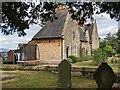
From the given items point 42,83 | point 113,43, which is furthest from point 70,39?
point 42,83

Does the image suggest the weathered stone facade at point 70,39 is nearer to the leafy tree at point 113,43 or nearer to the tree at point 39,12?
the leafy tree at point 113,43

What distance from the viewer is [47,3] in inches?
193

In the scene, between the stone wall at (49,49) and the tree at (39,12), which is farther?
the stone wall at (49,49)

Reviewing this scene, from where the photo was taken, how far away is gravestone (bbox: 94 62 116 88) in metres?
4.52

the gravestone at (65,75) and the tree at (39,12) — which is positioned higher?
the tree at (39,12)

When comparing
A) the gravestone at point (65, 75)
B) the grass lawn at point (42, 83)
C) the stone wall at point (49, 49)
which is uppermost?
the stone wall at point (49, 49)

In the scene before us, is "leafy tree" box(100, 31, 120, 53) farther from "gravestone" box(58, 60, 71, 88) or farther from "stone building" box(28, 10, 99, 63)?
"stone building" box(28, 10, 99, 63)

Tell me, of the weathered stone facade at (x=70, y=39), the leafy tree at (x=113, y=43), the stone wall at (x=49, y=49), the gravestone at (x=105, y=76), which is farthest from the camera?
the weathered stone facade at (x=70, y=39)

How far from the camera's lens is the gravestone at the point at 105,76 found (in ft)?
14.8

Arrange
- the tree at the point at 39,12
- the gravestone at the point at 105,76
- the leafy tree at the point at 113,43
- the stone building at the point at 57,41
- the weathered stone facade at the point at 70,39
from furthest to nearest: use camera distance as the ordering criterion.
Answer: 1. the weathered stone facade at the point at 70,39
2. the stone building at the point at 57,41
3. the leafy tree at the point at 113,43
4. the tree at the point at 39,12
5. the gravestone at the point at 105,76

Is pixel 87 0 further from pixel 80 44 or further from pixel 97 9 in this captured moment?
pixel 80 44

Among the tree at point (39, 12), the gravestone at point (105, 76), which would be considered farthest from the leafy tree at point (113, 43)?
the gravestone at point (105, 76)

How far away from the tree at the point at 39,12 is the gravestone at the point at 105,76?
1133mm

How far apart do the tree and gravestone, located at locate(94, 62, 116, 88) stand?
1.13 metres
